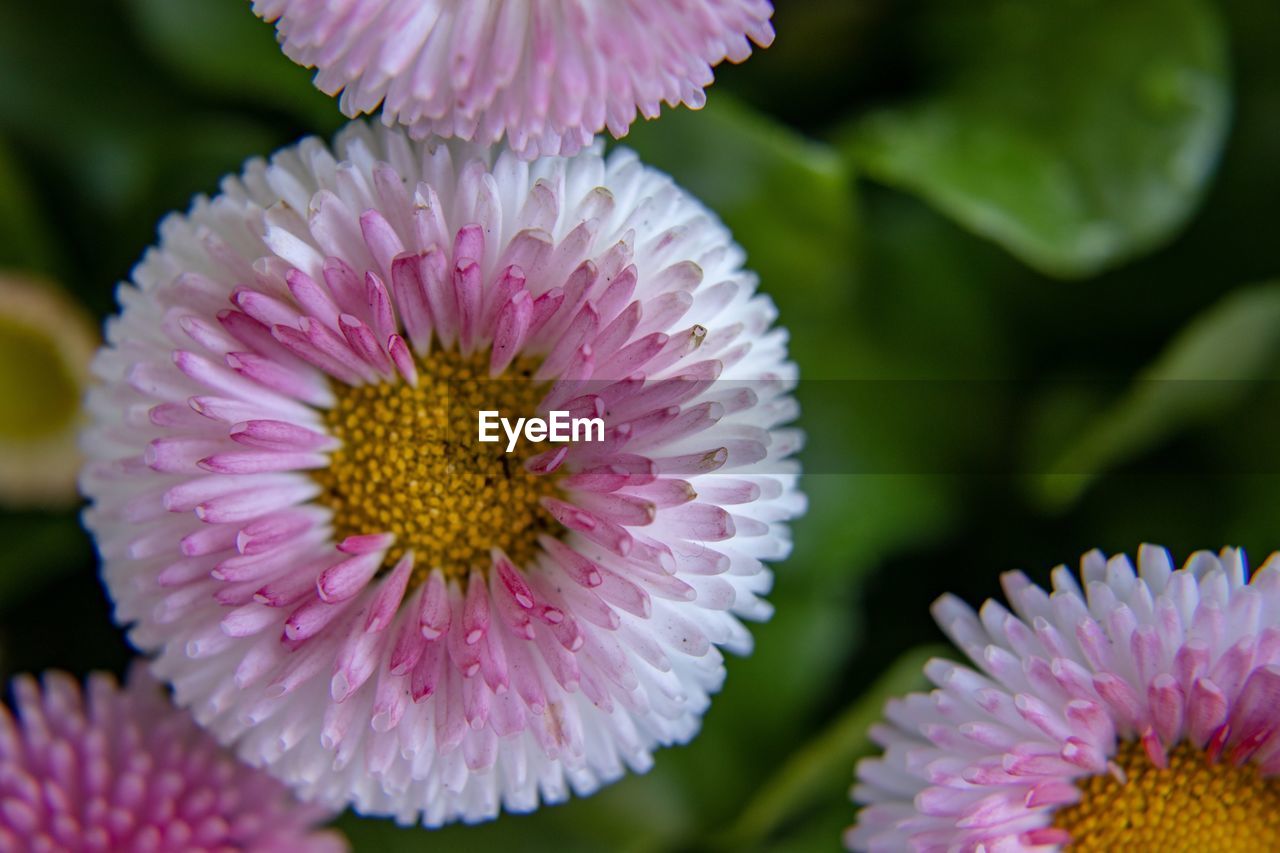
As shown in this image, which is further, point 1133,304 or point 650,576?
point 1133,304

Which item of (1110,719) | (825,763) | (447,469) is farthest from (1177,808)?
(447,469)

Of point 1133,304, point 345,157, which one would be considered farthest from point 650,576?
point 1133,304

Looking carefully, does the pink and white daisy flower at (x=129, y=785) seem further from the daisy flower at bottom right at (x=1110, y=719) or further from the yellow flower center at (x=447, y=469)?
the daisy flower at bottom right at (x=1110, y=719)

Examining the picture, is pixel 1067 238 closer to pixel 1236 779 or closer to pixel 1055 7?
pixel 1055 7

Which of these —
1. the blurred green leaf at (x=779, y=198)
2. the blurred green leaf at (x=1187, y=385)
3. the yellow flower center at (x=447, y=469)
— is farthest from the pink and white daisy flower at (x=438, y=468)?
the blurred green leaf at (x=1187, y=385)

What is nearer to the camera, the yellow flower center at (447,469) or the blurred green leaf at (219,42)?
the yellow flower center at (447,469)

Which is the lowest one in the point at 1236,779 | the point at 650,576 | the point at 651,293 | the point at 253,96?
the point at 1236,779

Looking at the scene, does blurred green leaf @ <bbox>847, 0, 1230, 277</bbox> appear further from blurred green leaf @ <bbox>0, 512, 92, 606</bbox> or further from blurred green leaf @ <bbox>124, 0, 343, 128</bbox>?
blurred green leaf @ <bbox>0, 512, 92, 606</bbox>
